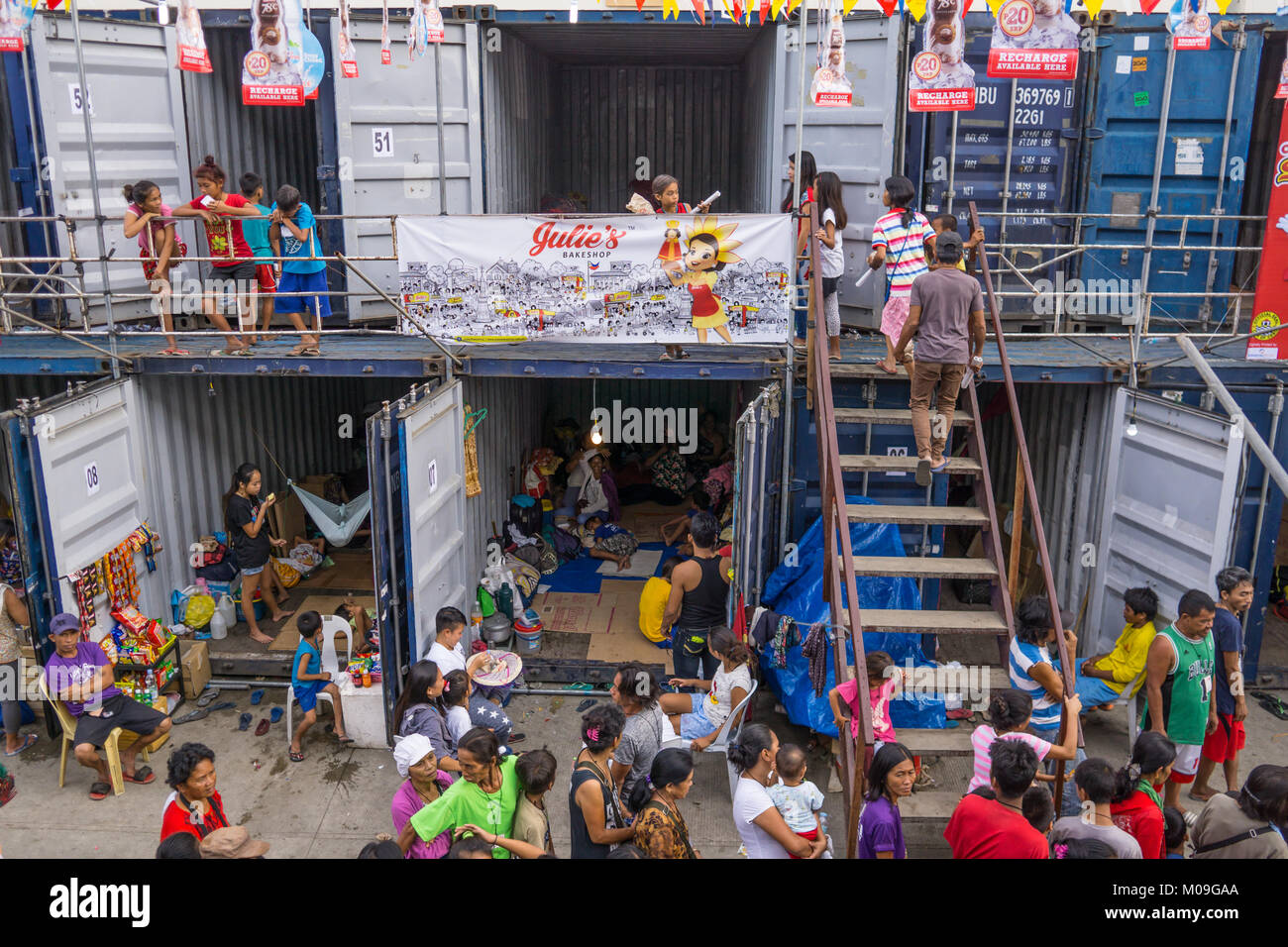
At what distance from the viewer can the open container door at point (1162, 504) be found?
7.53 metres

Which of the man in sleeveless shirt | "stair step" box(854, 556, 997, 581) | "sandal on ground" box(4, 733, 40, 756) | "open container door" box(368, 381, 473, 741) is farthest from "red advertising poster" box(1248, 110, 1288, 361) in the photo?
"sandal on ground" box(4, 733, 40, 756)

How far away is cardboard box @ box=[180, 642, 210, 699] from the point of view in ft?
28.7

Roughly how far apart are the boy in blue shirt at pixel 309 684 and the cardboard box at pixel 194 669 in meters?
1.27

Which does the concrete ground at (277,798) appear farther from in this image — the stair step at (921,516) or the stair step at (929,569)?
the stair step at (921,516)

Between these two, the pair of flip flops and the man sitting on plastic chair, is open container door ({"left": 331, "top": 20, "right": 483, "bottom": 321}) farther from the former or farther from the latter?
the pair of flip flops

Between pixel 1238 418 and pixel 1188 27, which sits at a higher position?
pixel 1188 27

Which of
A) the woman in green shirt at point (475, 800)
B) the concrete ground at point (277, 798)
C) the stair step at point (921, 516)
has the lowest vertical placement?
the concrete ground at point (277, 798)

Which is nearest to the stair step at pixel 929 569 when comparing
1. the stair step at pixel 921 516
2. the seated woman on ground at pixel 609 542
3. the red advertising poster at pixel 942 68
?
the stair step at pixel 921 516

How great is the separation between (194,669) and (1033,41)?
8.60 m

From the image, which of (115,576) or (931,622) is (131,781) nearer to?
(115,576)

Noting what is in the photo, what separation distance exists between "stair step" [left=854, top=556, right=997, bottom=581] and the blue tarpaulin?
465mm

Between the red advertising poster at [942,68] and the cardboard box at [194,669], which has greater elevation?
the red advertising poster at [942,68]

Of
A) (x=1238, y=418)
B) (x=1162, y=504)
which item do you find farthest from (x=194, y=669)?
(x=1238, y=418)

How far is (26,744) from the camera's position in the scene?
805cm
